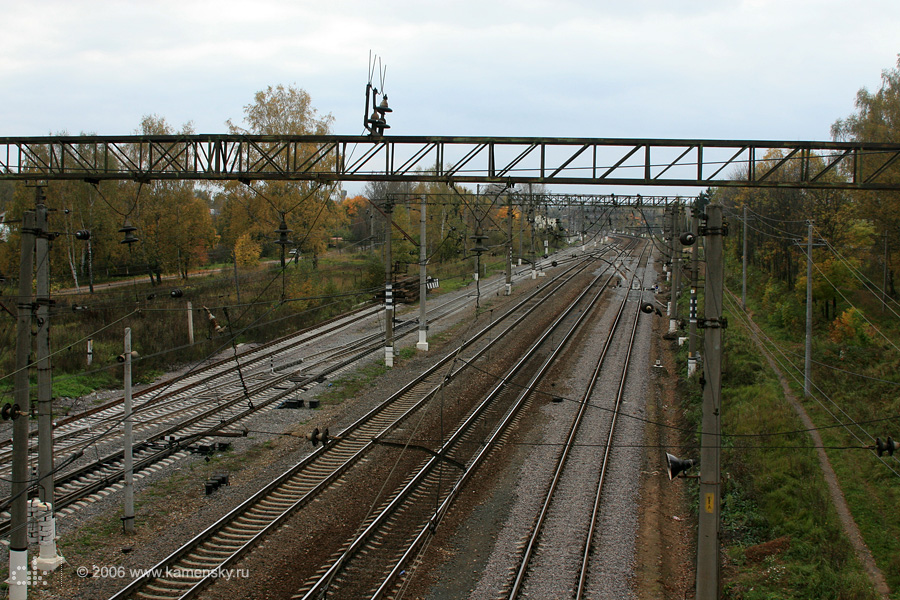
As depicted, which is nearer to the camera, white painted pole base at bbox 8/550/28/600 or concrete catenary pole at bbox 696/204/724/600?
concrete catenary pole at bbox 696/204/724/600

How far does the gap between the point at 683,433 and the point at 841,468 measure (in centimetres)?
347

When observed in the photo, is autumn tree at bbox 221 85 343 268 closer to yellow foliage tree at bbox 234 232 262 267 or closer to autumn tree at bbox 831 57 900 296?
yellow foliage tree at bbox 234 232 262 267

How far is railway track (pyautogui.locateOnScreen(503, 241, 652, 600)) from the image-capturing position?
936 cm

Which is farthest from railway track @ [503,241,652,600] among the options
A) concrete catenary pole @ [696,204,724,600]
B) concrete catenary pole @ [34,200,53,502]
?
concrete catenary pole @ [34,200,53,502]

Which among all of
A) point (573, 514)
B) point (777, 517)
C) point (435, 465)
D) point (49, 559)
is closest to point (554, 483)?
point (573, 514)

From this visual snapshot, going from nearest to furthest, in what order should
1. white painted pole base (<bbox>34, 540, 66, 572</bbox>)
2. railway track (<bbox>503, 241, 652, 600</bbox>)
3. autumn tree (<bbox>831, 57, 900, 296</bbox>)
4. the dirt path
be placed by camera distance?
white painted pole base (<bbox>34, 540, 66, 572</bbox>)
railway track (<bbox>503, 241, 652, 600</bbox>)
the dirt path
autumn tree (<bbox>831, 57, 900, 296</bbox>)

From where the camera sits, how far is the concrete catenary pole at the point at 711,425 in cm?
802

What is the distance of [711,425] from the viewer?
26.9 ft

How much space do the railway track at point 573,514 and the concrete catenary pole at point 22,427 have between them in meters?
6.30

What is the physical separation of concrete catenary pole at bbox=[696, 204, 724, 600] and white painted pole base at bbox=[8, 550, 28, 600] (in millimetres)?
8366

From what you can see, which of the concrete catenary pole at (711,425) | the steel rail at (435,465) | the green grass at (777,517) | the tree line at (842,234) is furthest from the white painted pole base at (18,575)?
the tree line at (842,234)

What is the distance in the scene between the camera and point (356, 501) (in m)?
11.7

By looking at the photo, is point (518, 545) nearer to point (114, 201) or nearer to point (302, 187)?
point (302, 187)

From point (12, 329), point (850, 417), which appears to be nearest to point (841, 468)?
point (850, 417)
